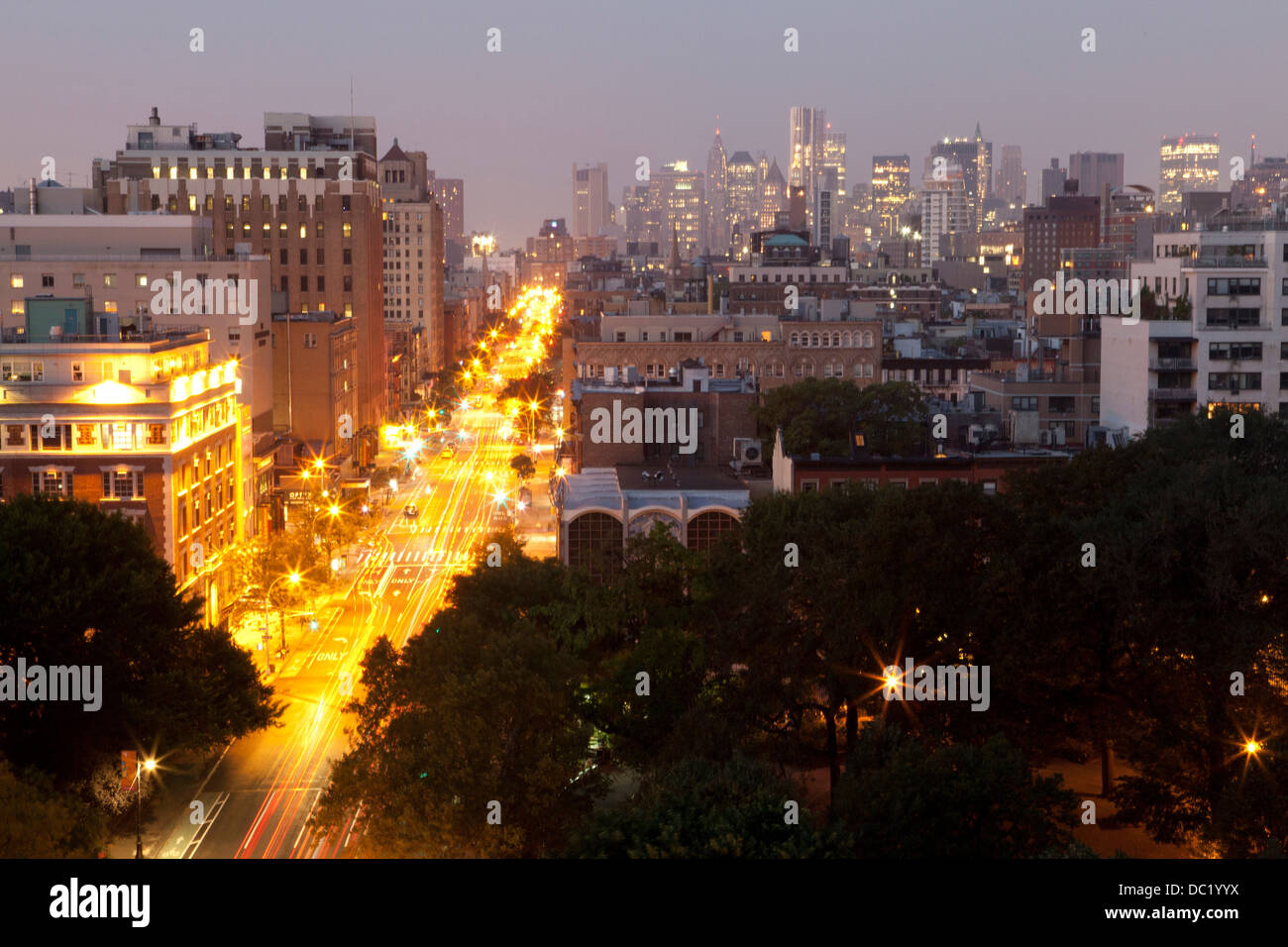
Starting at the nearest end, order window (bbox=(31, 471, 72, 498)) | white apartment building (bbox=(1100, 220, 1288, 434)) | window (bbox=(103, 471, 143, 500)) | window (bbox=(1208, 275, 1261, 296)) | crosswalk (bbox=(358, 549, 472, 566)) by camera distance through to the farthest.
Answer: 1. window (bbox=(31, 471, 72, 498))
2. window (bbox=(103, 471, 143, 500))
3. white apartment building (bbox=(1100, 220, 1288, 434))
4. window (bbox=(1208, 275, 1261, 296))
5. crosswalk (bbox=(358, 549, 472, 566))

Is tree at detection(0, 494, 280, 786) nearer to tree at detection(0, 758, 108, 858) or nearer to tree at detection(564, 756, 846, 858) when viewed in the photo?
tree at detection(0, 758, 108, 858)

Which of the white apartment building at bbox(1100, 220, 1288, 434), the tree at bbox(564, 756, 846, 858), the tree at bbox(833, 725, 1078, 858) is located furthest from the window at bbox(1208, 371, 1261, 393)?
the tree at bbox(564, 756, 846, 858)

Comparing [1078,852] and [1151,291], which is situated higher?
[1151,291]

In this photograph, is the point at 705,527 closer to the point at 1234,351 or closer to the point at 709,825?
the point at 709,825

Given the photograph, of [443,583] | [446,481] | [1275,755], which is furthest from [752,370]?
[1275,755]

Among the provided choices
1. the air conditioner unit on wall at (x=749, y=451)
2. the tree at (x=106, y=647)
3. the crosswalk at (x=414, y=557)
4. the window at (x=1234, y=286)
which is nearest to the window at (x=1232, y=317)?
the window at (x=1234, y=286)

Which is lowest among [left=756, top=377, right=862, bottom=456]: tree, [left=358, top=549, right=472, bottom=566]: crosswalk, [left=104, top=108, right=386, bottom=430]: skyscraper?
[left=358, top=549, right=472, bottom=566]: crosswalk

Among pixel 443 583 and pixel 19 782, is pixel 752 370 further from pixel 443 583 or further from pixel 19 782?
pixel 19 782
